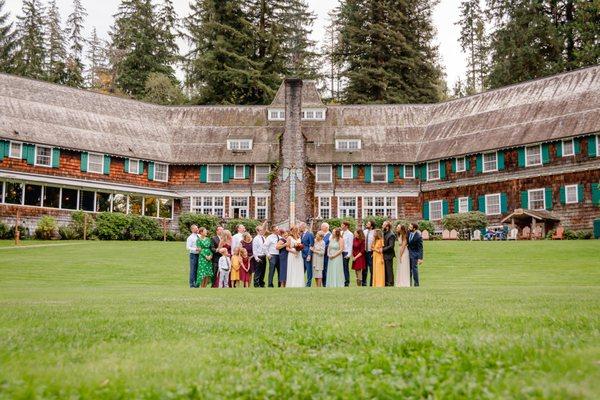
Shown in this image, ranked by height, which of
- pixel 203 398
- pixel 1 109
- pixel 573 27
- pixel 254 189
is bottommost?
pixel 203 398

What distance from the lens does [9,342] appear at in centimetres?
619

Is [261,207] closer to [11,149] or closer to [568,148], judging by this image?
[11,149]

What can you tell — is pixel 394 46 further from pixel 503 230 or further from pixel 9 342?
pixel 9 342

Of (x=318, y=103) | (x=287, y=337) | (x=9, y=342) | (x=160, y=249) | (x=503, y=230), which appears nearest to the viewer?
(x=9, y=342)

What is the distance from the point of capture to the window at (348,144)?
4881 cm

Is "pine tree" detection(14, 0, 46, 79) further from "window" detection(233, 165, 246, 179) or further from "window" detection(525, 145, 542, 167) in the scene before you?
"window" detection(525, 145, 542, 167)

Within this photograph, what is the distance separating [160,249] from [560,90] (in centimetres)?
2792

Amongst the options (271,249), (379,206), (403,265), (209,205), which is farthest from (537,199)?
(271,249)

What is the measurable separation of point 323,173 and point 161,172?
1197 cm

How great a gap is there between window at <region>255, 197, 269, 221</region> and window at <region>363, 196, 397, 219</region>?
7203mm

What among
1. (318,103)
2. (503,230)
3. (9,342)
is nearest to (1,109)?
(318,103)

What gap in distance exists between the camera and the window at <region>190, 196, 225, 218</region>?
48875 mm

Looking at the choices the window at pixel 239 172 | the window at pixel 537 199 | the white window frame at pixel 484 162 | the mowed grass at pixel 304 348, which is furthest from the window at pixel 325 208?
the mowed grass at pixel 304 348

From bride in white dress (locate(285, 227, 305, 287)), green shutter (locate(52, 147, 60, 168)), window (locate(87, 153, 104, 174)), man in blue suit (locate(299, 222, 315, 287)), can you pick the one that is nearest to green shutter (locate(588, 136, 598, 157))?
man in blue suit (locate(299, 222, 315, 287))
